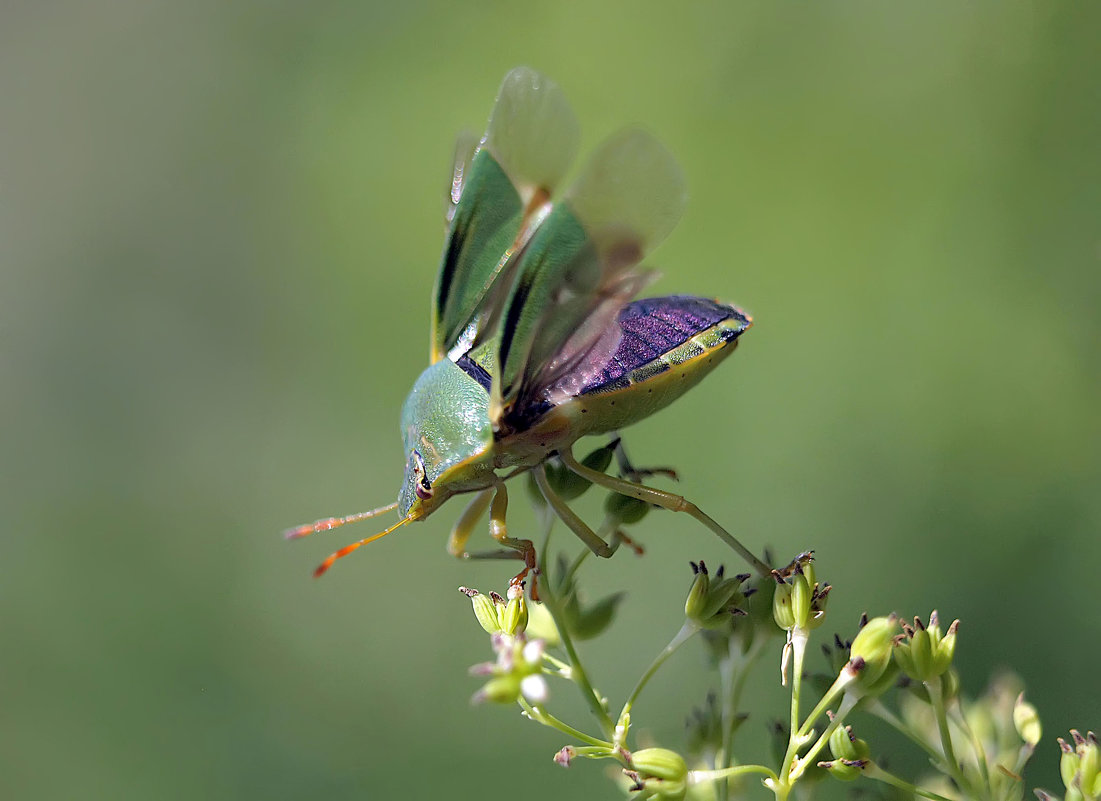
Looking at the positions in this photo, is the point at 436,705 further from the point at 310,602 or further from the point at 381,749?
the point at 310,602

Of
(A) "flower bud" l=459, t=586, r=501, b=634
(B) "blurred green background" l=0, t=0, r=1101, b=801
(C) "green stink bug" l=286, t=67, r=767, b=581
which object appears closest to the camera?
(C) "green stink bug" l=286, t=67, r=767, b=581

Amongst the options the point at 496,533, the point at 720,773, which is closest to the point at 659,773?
the point at 720,773

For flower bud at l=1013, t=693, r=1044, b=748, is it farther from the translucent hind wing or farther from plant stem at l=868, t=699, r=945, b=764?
the translucent hind wing

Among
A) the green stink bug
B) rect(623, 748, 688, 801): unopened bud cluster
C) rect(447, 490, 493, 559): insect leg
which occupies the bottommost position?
rect(623, 748, 688, 801): unopened bud cluster

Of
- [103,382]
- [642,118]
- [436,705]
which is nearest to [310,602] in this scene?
[436,705]

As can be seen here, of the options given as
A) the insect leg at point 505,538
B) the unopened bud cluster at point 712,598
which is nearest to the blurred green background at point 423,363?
the insect leg at point 505,538

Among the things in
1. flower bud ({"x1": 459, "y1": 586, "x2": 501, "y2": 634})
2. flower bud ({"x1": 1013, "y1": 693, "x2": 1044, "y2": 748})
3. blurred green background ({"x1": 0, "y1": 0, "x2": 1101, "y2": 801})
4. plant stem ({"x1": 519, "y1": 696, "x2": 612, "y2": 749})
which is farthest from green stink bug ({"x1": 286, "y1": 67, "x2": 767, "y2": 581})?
blurred green background ({"x1": 0, "y1": 0, "x2": 1101, "y2": 801})

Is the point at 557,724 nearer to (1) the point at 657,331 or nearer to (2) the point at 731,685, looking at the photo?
(2) the point at 731,685
